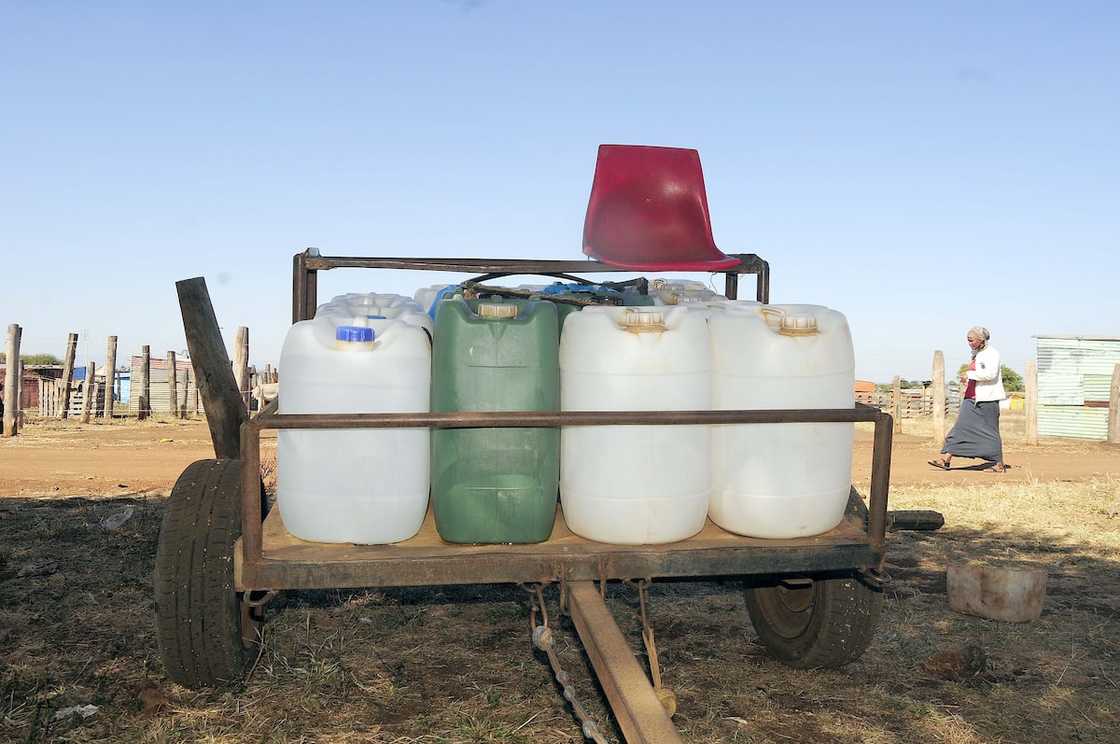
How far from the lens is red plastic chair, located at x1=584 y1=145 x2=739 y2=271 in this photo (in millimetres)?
4598

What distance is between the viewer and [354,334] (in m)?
2.87

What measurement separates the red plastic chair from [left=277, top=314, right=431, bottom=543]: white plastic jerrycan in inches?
72.4

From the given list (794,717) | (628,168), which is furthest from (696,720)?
(628,168)

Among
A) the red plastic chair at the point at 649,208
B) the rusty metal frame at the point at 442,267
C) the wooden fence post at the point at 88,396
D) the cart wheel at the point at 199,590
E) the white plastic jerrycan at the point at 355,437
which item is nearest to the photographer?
the white plastic jerrycan at the point at 355,437

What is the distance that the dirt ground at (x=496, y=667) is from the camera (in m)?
3.40

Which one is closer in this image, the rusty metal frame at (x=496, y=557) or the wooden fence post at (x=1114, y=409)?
the rusty metal frame at (x=496, y=557)

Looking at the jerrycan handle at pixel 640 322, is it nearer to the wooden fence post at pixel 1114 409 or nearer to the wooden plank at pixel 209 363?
the wooden plank at pixel 209 363

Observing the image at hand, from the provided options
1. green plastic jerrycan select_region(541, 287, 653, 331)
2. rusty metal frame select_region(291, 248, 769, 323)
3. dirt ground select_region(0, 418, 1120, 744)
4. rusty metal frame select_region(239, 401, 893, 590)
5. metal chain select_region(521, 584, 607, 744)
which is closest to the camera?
metal chain select_region(521, 584, 607, 744)

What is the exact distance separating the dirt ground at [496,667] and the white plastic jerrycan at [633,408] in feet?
2.88

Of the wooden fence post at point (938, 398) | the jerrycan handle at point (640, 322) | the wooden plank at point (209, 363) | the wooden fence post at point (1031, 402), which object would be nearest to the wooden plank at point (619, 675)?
the jerrycan handle at point (640, 322)

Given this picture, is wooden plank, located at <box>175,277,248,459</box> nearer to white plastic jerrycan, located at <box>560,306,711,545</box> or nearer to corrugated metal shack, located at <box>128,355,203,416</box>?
white plastic jerrycan, located at <box>560,306,711,545</box>

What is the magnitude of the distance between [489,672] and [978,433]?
914cm

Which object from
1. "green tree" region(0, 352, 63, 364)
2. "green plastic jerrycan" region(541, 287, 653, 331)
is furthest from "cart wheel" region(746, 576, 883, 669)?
"green tree" region(0, 352, 63, 364)

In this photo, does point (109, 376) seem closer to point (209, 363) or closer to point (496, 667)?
point (209, 363)
